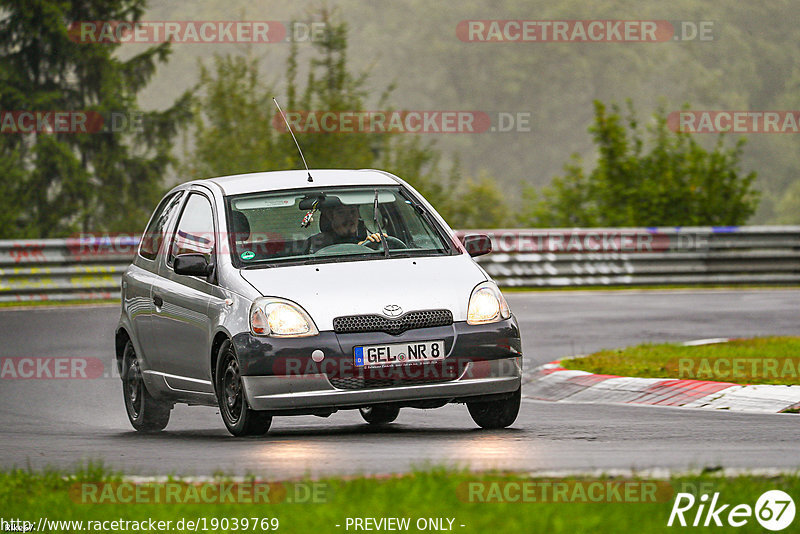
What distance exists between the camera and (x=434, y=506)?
243 inches

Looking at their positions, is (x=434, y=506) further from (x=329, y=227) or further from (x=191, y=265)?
(x=329, y=227)

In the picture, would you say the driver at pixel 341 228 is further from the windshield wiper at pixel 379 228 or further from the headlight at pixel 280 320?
the headlight at pixel 280 320

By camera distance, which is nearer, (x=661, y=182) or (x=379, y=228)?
(x=379, y=228)

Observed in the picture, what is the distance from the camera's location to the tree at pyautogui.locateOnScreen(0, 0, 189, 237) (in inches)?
1927

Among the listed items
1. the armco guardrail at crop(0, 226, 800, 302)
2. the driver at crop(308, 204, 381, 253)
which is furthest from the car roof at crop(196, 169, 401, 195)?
the armco guardrail at crop(0, 226, 800, 302)

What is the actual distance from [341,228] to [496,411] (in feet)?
5.23

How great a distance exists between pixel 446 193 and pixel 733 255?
32.8 ft

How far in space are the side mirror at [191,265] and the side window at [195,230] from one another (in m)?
0.22

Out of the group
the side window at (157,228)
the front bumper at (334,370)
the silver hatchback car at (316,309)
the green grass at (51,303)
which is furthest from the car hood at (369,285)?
the green grass at (51,303)

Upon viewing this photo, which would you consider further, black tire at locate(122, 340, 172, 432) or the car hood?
black tire at locate(122, 340, 172, 432)

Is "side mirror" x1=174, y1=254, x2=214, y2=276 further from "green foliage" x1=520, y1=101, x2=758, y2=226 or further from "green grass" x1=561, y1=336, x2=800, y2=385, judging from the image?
"green foliage" x1=520, y1=101, x2=758, y2=226

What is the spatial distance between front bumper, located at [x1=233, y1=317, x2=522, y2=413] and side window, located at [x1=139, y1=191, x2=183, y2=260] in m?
2.25

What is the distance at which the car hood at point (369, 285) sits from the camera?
29.7ft
